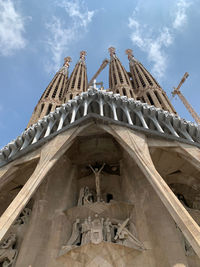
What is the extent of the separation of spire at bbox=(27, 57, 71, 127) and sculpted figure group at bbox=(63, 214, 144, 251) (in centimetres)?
1232

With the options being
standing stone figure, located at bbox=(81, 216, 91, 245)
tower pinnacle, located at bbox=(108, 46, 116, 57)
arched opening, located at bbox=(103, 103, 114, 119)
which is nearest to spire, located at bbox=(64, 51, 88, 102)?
tower pinnacle, located at bbox=(108, 46, 116, 57)

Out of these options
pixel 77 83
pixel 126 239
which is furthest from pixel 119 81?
pixel 126 239

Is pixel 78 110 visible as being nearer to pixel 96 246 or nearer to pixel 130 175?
pixel 130 175

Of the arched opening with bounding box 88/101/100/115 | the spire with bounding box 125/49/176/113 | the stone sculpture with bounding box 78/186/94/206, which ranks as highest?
the spire with bounding box 125/49/176/113

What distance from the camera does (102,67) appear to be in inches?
1683

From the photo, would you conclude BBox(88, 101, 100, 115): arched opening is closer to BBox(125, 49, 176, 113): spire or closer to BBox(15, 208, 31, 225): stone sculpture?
BBox(15, 208, 31, 225): stone sculpture

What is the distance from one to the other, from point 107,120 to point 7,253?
22.5ft

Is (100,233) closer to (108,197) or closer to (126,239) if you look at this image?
(126,239)

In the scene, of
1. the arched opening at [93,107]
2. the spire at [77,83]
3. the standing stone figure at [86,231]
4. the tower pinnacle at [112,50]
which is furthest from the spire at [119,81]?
the standing stone figure at [86,231]

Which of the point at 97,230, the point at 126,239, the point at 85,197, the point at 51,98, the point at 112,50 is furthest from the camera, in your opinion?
the point at 112,50

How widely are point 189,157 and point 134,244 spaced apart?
3858mm

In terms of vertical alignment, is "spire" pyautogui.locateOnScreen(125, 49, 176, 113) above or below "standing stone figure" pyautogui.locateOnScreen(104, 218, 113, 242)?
above

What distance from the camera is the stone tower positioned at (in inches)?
312

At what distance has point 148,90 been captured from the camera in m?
24.0
